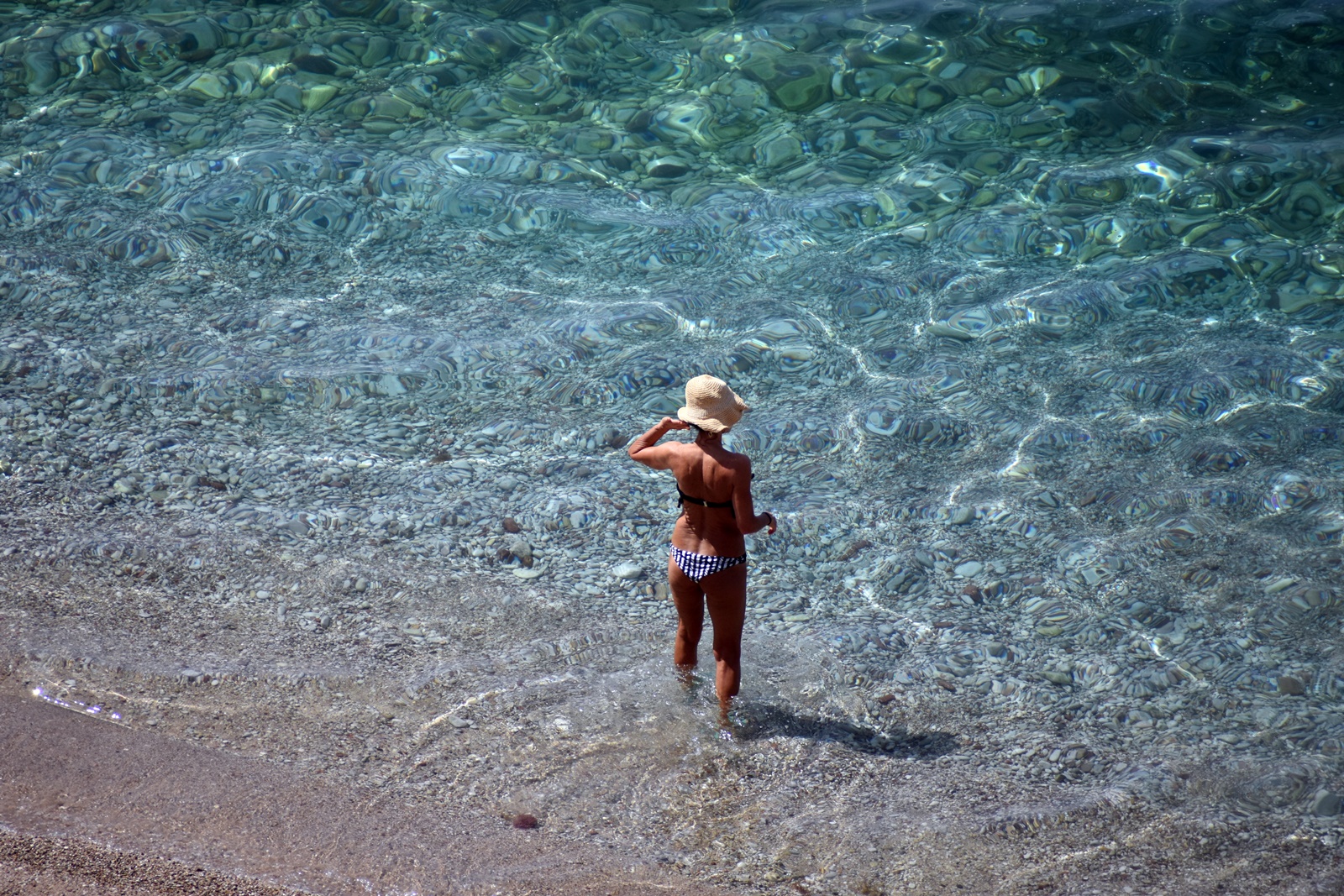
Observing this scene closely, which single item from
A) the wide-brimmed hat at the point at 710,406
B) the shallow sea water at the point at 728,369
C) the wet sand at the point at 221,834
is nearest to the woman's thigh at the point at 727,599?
the shallow sea water at the point at 728,369

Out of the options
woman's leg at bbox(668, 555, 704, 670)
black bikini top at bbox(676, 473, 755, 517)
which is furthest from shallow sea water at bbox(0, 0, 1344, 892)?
black bikini top at bbox(676, 473, 755, 517)

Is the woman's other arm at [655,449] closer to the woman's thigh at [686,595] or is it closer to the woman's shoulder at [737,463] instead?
the woman's shoulder at [737,463]

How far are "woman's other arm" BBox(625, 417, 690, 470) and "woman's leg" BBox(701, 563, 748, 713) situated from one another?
1.78 feet

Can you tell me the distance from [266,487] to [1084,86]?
845 centimetres

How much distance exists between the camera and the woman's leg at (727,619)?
176 inches

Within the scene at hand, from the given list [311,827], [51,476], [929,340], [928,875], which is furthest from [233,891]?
[929,340]

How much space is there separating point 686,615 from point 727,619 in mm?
263

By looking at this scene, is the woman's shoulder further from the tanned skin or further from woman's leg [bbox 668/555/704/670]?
woman's leg [bbox 668/555/704/670]

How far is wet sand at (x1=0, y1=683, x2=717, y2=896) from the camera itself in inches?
137

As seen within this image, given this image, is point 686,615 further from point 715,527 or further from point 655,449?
point 655,449

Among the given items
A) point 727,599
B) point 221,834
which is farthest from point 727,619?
point 221,834

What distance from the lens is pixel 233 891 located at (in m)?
3.45

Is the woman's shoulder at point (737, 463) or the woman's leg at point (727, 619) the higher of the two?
the woman's shoulder at point (737, 463)

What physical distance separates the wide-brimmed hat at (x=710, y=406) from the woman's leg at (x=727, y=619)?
70cm
